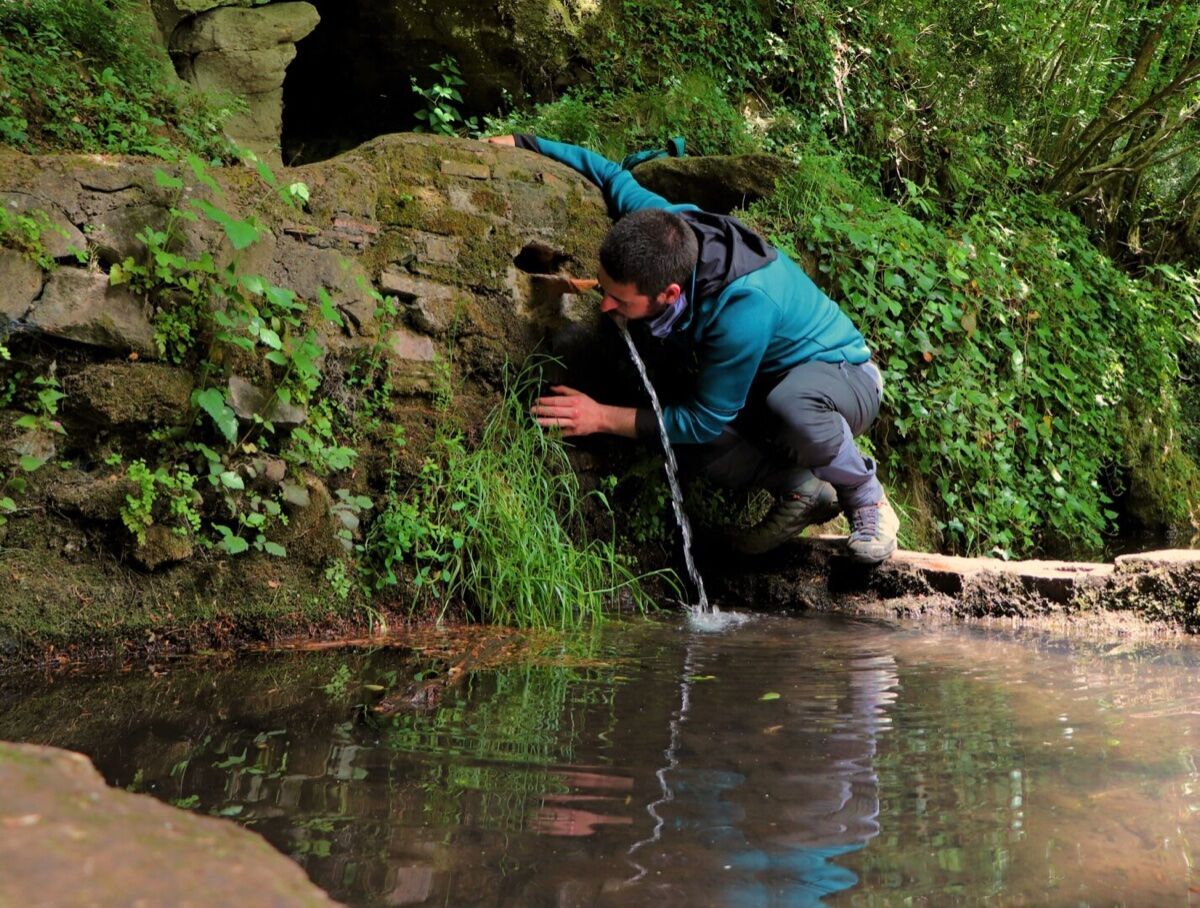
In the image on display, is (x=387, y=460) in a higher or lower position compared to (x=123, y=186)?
lower

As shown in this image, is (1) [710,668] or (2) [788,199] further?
(2) [788,199]

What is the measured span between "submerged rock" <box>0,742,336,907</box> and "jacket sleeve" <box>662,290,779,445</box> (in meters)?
3.09

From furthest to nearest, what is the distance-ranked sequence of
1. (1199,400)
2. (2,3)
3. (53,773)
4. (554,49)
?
(1199,400) → (554,49) → (2,3) → (53,773)

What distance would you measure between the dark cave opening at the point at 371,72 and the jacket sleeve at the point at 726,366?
4.29 metres

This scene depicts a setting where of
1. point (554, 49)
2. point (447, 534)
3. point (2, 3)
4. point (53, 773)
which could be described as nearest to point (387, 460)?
point (447, 534)

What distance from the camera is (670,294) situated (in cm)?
384

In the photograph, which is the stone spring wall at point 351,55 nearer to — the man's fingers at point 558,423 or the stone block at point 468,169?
the stone block at point 468,169

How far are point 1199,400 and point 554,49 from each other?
6.85 m

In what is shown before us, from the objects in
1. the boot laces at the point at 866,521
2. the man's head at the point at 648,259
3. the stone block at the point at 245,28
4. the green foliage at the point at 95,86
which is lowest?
the boot laces at the point at 866,521

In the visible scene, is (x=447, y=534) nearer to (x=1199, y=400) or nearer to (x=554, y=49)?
(x=554, y=49)

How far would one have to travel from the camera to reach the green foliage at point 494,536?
3.78m

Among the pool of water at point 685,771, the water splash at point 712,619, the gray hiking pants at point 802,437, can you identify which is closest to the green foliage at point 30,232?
the pool of water at point 685,771

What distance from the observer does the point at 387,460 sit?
389 cm

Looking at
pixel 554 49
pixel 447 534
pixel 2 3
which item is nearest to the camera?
pixel 447 534
